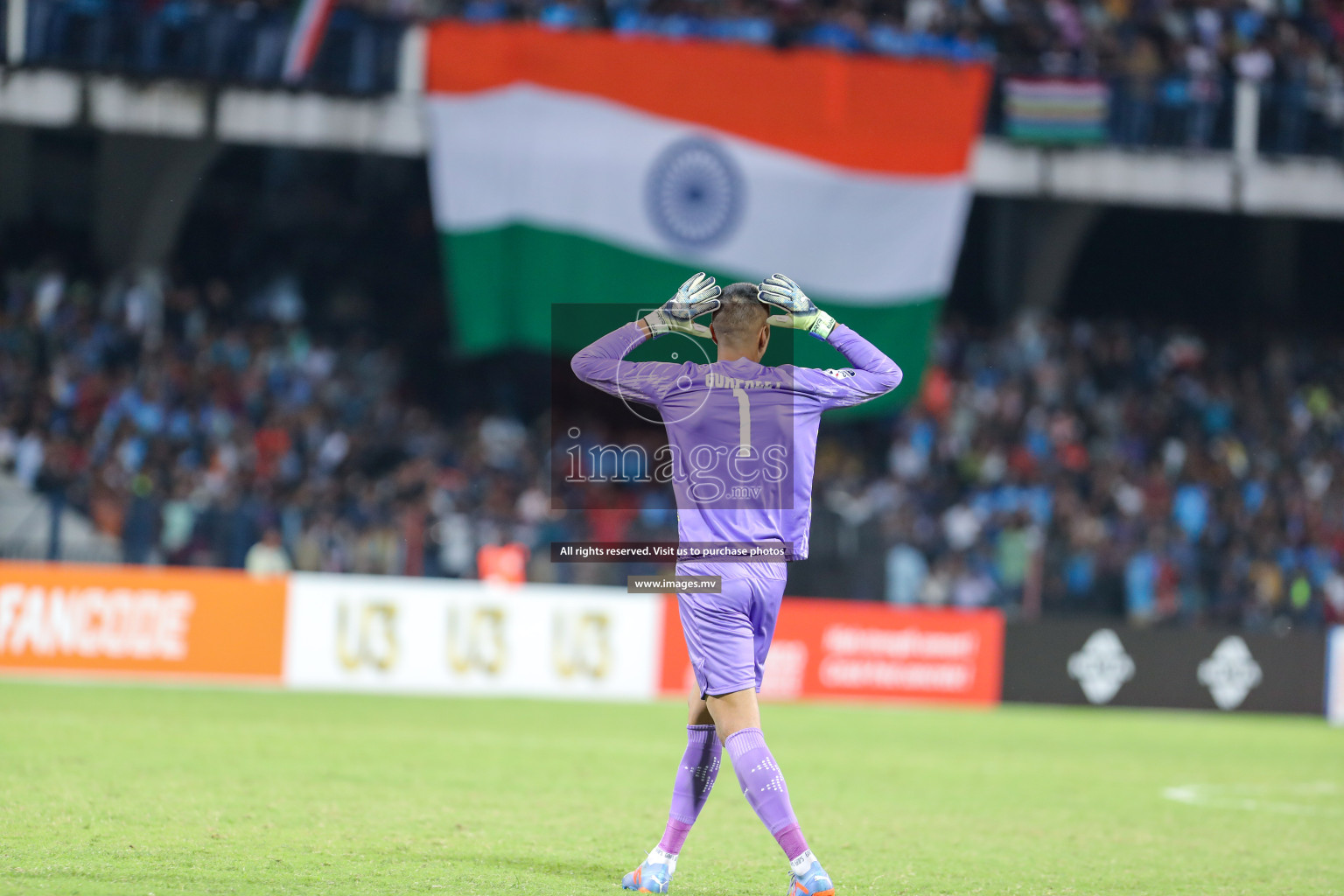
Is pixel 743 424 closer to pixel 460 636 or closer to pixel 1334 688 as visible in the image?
pixel 460 636

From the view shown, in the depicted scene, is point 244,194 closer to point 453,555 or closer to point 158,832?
point 453,555

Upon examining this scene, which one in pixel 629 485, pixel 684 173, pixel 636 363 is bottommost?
pixel 629 485

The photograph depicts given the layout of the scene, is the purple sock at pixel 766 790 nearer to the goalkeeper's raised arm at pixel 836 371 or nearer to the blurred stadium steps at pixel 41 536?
the goalkeeper's raised arm at pixel 836 371

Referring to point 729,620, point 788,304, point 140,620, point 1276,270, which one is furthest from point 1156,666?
point 788,304

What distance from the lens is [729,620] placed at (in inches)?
247

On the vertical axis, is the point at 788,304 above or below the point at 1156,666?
above

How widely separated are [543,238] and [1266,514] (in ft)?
37.8

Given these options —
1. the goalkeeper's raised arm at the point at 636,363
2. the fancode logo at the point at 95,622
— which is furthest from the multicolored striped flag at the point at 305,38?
the goalkeeper's raised arm at the point at 636,363

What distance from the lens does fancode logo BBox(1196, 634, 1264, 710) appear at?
21.0 meters

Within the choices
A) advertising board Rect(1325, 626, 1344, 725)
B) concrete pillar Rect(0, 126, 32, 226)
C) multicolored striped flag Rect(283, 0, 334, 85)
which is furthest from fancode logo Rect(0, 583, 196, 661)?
advertising board Rect(1325, 626, 1344, 725)

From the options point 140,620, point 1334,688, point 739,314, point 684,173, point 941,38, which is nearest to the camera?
point 739,314

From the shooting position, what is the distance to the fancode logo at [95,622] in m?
17.1

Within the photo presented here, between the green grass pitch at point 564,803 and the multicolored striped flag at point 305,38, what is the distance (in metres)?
10.5

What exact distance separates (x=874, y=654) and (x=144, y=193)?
44.0ft
